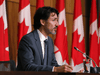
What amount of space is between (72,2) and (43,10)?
2.95 metres

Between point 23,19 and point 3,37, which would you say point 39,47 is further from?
point 23,19

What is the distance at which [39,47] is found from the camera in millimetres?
2051

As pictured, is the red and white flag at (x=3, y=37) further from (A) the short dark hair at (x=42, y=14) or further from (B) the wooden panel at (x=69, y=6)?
(B) the wooden panel at (x=69, y=6)

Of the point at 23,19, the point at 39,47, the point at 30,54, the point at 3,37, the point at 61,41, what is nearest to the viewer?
the point at 30,54

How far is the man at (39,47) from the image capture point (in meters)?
1.79

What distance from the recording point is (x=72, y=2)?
16.5 ft

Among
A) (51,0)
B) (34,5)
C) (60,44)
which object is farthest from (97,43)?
(34,5)

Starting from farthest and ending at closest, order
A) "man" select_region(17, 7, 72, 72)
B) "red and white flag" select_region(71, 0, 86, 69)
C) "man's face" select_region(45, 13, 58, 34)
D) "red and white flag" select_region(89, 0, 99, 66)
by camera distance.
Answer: "red and white flag" select_region(89, 0, 99, 66), "red and white flag" select_region(71, 0, 86, 69), "man's face" select_region(45, 13, 58, 34), "man" select_region(17, 7, 72, 72)

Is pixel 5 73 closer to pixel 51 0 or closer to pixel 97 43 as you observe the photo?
pixel 51 0

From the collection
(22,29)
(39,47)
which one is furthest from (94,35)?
(39,47)

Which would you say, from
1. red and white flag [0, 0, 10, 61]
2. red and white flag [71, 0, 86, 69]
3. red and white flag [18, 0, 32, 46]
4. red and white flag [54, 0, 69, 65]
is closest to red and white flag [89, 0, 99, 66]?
red and white flag [71, 0, 86, 69]

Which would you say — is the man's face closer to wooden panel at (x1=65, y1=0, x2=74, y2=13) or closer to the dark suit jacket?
the dark suit jacket

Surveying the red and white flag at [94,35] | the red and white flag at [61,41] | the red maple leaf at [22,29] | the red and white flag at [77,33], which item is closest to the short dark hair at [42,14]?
the red maple leaf at [22,29]

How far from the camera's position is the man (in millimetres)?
1789
